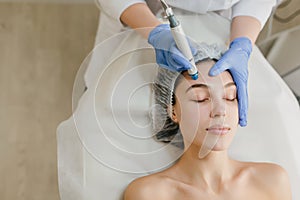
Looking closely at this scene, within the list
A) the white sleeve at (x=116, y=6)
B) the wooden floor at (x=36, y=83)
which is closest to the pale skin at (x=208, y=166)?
the white sleeve at (x=116, y=6)

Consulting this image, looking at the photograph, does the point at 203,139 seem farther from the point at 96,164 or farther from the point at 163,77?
the point at 96,164

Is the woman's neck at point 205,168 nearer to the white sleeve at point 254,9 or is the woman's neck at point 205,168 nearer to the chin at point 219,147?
the chin at point 219,147

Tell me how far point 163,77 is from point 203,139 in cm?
18

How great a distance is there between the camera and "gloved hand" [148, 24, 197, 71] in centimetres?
144

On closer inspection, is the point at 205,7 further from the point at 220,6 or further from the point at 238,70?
the point at 238,70

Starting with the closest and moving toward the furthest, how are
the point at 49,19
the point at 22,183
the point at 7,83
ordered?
1. the point at 22,183
2. the point at 7,83
3. the point at 49,19

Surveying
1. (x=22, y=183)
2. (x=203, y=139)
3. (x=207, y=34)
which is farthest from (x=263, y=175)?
(x=22, y=183)

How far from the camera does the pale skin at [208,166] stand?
1.44 meters

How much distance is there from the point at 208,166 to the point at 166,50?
0.29 m

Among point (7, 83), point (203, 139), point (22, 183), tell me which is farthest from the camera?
point (7, 83)

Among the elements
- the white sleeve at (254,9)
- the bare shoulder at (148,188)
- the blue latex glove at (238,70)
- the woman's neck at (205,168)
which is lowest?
the bare shoulder at (148,188)

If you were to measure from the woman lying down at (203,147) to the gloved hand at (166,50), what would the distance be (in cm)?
2

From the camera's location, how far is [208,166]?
152 cm

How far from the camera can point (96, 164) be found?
1596 millimetres
